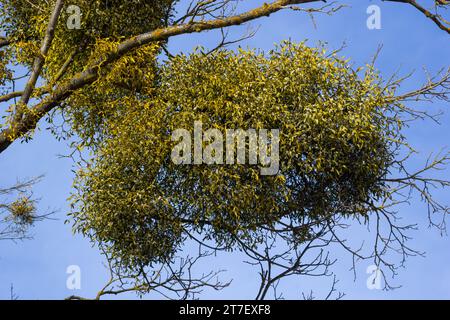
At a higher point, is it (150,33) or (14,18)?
(14,18)

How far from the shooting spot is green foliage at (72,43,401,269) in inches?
452

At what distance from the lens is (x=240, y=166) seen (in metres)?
11.3

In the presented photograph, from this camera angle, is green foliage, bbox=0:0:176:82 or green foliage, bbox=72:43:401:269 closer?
green foliage, bbox=72:43:401:269

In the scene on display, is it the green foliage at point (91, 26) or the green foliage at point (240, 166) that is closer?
the green foliage at point (240, 166)

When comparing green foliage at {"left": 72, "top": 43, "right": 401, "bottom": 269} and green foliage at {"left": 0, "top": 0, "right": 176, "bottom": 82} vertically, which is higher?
green foliage at {"left": 0, "top": 0, "right": 176, "bottom": 82}

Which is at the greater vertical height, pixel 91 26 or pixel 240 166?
pixel 91 26

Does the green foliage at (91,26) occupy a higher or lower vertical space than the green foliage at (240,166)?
higher

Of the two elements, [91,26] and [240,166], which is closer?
[240,166]

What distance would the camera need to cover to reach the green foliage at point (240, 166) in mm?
11484
